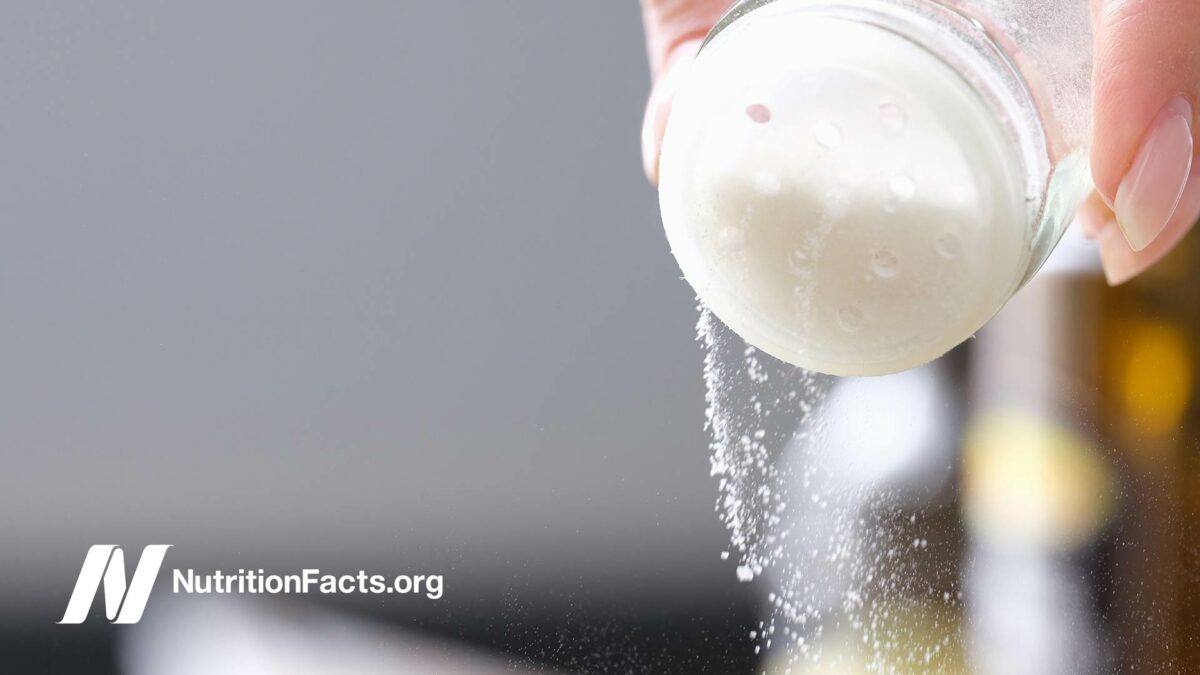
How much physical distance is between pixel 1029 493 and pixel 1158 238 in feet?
1.58

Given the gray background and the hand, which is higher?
the gray background

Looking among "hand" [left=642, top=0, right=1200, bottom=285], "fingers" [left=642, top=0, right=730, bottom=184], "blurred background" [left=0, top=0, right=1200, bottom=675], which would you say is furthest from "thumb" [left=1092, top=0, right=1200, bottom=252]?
"blurred background" [left=0, top=0, right=1200, bottom=675]

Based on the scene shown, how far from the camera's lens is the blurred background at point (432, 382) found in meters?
0.79

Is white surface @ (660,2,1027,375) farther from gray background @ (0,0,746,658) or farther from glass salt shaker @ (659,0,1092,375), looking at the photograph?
gray background @ (0,0,746,658)

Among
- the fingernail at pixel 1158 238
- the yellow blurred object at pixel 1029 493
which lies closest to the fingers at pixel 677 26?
the fingernail at pixel 1158 238

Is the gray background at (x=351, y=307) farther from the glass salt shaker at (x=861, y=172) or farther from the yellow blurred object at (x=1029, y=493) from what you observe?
the glass salt shaker at (x=861, y=172)

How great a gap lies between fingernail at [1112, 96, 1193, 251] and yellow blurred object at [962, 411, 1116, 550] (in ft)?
1.66

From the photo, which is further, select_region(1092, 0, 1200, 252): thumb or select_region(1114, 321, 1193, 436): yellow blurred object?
select_region(1114, 321, 1193, 436): yellow blurred object

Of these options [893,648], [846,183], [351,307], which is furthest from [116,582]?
[846,183]

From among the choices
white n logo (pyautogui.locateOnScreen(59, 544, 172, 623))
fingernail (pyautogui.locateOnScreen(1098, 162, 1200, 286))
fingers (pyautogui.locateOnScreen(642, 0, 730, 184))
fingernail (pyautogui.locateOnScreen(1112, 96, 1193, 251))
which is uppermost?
fingers (pyautogui.locateOnScreen(642, 0, 730, 184))

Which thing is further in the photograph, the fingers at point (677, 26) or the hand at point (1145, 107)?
the fingers at point (677, 26)

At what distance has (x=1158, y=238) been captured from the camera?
0.36 m

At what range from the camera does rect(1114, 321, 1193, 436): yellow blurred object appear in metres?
0.77

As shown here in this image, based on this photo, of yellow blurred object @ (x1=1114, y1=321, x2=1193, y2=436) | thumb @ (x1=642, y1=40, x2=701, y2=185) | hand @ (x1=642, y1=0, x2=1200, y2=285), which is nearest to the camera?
hand @ (x1=642, y1=0, x2=1200, y2=285)
